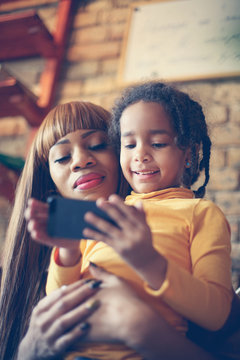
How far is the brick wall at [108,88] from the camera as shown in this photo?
1655mm

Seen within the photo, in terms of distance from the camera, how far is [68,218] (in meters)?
0.69

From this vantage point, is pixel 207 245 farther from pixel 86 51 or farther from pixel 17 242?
pixel 86 51

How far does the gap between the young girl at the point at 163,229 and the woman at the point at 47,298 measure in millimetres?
46

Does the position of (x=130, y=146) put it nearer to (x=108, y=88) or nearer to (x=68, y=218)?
(x=68, y=218)

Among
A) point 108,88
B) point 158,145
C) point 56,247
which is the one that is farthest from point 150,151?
point 108,88

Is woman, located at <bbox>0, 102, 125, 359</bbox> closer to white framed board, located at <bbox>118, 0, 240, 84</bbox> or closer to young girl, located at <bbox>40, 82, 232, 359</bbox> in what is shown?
young girl, located at <bbox>40, 82, 232, 359</bbox>

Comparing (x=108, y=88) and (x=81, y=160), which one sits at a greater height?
(x=108, y=88)

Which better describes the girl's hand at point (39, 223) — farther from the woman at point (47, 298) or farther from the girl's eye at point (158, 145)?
the girl's eye at point (158, 145)

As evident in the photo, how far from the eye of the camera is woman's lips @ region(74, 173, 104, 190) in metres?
1.03

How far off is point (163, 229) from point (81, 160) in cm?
32

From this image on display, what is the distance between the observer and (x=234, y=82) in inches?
71.0

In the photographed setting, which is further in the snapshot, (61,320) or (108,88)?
(108,88)

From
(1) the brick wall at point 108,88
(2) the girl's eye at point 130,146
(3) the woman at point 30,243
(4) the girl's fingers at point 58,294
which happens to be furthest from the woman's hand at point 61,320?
(1) the brick wall at point 108,88

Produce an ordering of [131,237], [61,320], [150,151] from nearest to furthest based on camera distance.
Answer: [131,237] → [61,320] → [150,151]
